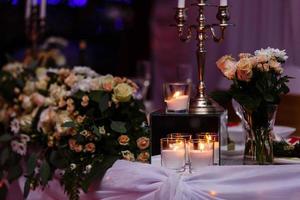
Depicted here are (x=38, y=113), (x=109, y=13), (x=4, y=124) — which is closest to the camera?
(x=38, y=113)

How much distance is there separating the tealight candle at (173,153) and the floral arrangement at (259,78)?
207 mm

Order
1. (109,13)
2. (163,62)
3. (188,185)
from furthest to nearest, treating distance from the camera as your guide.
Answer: (109,13)
(163,62)
(188,185)

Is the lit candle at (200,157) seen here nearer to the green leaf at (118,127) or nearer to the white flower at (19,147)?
the green leaf at (118,127)

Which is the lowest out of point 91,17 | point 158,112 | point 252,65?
point 158,112

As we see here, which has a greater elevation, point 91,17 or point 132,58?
point 91,17

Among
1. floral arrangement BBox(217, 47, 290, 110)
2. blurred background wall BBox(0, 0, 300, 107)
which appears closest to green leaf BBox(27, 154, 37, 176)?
floral arrangement BBox(217, 47, 290, 110)

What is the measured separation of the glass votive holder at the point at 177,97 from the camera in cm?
188

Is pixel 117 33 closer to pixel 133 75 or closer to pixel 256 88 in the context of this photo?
pixel 133 75

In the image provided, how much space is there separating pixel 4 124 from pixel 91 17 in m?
2.37

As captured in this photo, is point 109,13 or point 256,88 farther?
point 109,13

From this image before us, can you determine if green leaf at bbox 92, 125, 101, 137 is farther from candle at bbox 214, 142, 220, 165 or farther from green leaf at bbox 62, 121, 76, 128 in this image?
candle at bbox 214, 142, 220, 165

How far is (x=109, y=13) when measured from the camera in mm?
5180

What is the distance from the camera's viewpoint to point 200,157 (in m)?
1.76

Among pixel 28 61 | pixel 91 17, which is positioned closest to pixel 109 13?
pixel 91 17
